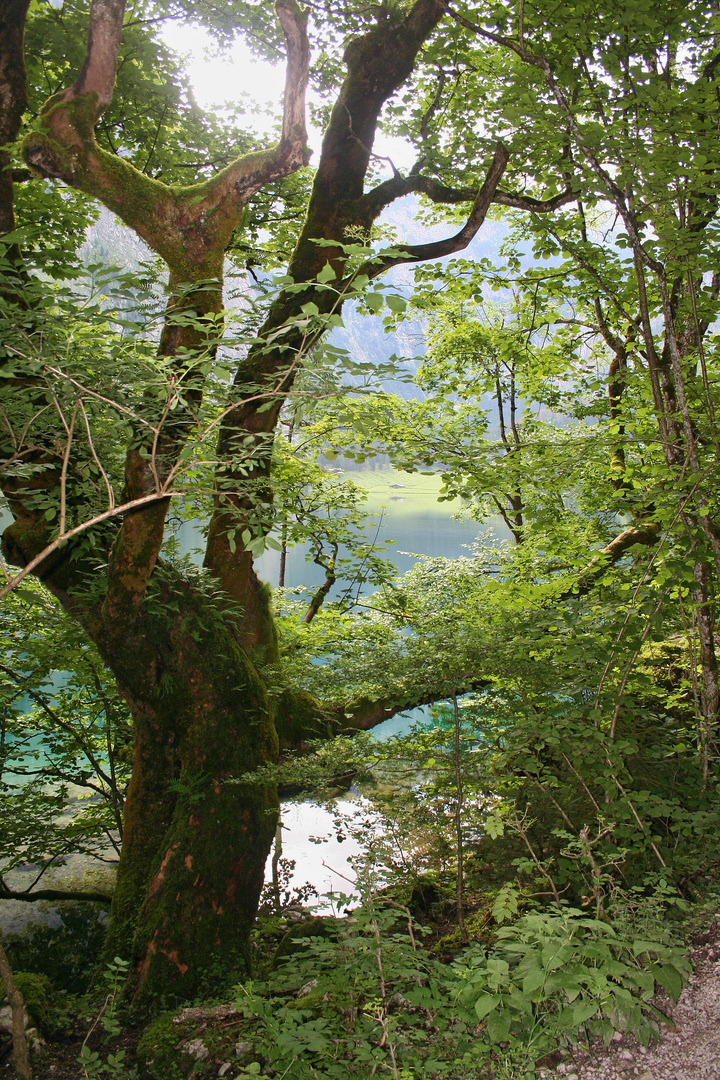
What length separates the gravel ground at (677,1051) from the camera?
171cm

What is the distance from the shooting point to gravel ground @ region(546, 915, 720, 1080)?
1712mm

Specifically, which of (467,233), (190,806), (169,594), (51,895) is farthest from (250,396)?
(51,895)

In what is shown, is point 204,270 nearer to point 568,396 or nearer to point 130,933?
point 130,933

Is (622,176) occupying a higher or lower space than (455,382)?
lower

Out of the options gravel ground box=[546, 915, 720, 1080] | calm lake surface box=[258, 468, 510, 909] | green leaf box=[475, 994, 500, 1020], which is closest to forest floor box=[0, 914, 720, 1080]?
gravel ground box=[546, 915, 720, 1080]

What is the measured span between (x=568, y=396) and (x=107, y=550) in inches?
268

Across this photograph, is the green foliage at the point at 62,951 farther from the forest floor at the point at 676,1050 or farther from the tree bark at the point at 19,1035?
the forest floor at the point at 676,1050

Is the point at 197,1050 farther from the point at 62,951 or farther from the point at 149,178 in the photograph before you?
the point at 149,178

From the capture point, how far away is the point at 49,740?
4906mm

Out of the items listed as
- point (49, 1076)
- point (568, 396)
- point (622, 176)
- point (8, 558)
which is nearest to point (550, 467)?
point (622, 176)

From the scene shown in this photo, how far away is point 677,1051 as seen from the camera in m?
1.75

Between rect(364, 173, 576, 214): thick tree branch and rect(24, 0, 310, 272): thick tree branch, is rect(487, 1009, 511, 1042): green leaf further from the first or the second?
rect(364, 173, 576, 214): thick tree branch

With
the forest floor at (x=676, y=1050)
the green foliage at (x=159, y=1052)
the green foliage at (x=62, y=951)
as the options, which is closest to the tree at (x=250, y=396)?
the green foliage at (x=159, y=1052)

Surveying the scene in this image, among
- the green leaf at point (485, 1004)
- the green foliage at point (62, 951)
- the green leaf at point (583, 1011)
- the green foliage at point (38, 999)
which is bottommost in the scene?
the green foliage at point (62, 951)
